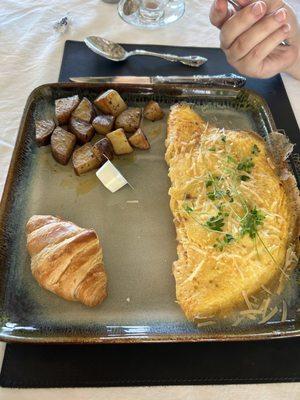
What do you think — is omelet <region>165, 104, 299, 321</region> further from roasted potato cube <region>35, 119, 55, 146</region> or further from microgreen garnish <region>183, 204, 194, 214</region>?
roasted potato cube <region>35, 119, 55, 146</region>

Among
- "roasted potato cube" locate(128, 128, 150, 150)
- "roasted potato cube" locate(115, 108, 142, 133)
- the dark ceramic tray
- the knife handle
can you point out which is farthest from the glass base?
"roasted potato cube" locate(128, 128, 150, 150)

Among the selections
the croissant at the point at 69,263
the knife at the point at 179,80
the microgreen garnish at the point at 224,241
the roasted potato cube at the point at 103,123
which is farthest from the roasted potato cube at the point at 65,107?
the microgreen garnish at the point at 224,241

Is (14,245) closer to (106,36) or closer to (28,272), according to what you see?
(28,272)

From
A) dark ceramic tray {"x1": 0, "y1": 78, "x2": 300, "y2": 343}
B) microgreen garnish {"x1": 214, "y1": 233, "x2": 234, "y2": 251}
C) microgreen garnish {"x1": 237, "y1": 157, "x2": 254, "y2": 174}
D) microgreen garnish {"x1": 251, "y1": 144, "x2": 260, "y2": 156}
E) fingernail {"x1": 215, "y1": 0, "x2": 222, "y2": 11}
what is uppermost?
fingernail {"x1": 215, "y1": 0, "x2": 222, "y2": 11}

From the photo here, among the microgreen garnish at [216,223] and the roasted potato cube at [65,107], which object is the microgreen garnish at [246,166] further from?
the roasted potato cube at [65,107]

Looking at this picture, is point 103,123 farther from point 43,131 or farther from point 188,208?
point 188,208

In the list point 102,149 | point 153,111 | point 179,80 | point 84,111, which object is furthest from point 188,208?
point 179,80
